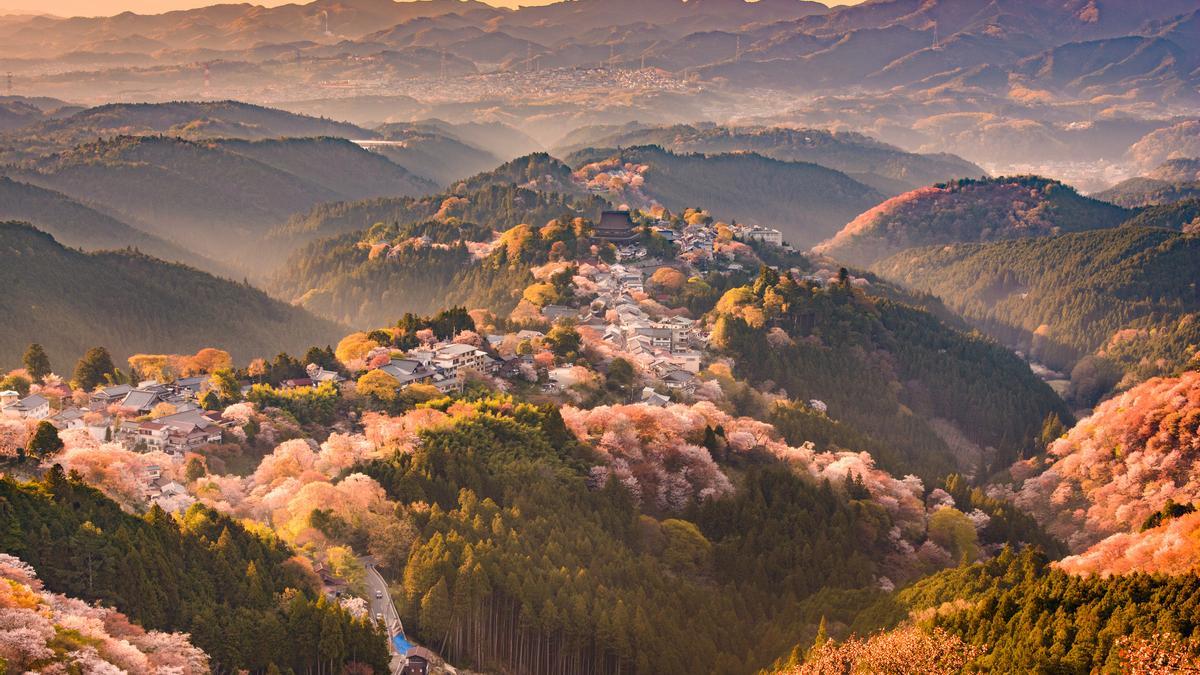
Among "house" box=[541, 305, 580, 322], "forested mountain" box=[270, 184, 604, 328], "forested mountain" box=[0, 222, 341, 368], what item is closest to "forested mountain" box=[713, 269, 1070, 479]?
"house" box=[541, 305, 580, 322]

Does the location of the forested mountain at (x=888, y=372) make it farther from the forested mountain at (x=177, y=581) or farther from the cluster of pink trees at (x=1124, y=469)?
the forested mountain at (x=177, y=581)

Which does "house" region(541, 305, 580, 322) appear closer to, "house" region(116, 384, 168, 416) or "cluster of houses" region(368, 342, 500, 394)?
"cluster of houses" region(368, 342, 500, 394)

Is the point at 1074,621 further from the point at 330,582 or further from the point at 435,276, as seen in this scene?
the point at 435,276

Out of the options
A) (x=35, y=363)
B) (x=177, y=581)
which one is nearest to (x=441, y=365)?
(x=35, y=363)

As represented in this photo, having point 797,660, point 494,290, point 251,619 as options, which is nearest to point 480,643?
point 251,619

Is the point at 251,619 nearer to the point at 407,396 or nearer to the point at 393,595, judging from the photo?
the point at 393,595

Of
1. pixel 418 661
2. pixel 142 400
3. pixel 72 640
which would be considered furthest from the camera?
pixel 142 400
